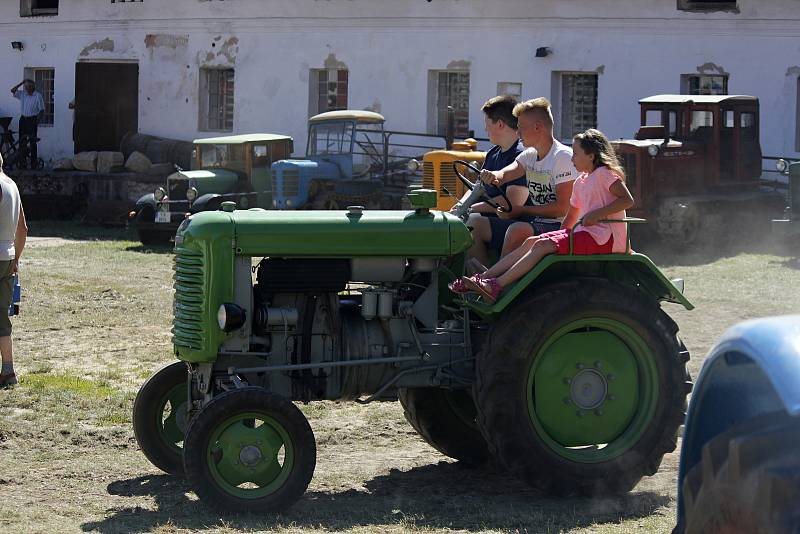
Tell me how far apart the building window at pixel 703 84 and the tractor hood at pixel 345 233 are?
1648 centimetres

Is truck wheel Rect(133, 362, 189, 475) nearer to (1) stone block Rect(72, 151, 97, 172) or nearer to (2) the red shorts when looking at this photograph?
(2) the red shorts

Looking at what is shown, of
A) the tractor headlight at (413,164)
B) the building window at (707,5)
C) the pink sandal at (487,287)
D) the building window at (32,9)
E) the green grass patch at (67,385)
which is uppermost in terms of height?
the building window at (32,9)

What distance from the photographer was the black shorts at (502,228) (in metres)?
6.76

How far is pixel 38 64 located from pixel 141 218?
10923mm

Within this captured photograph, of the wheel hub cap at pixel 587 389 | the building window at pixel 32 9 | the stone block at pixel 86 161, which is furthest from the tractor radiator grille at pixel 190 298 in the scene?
the building window at pixel 32 9

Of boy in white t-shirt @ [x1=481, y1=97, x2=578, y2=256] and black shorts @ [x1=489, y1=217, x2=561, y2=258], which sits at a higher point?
boy in white t-shirt @ [x1=481, y1=97, x2=578, y2=256]

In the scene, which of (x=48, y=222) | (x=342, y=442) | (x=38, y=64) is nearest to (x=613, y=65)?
(x=48, y=222)

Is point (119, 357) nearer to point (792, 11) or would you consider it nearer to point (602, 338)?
point (602, 338)

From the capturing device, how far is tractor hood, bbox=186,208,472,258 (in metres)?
6.29

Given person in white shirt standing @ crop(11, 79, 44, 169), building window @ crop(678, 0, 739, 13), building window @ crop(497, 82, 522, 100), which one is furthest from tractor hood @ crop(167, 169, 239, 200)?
person in white shirt standing @ crop(11, 79, 44, 169)

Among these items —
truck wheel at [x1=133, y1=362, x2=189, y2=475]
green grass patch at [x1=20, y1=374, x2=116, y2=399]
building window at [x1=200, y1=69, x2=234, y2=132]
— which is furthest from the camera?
building window at [x1=200, y1=69, x2=234, y2=132]

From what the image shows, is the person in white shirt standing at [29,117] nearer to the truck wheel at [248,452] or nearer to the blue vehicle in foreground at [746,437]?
the truck wheel at [248,452]

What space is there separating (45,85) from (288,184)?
11.8 meters

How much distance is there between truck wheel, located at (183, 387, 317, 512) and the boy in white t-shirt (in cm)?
164
